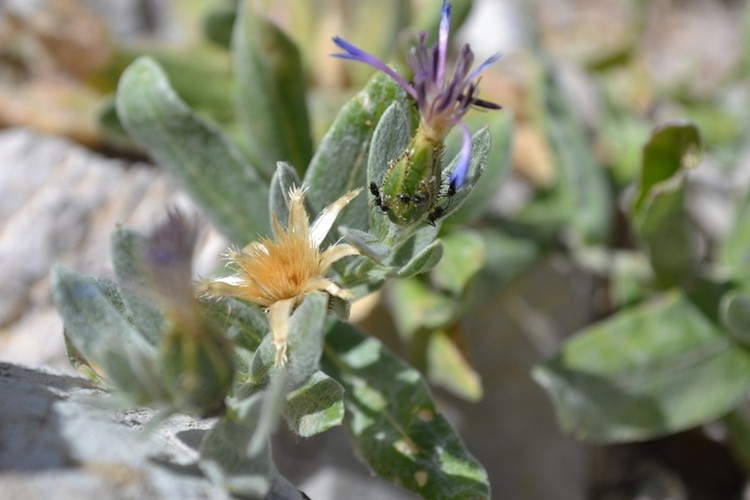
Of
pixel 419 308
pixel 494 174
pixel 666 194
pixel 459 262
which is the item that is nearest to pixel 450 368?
pixel 419 308

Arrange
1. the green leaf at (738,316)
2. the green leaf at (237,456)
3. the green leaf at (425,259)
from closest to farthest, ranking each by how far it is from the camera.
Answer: the green leaf at (237,456)
the green leaf at (425,259)
the green leaf at (738,316)

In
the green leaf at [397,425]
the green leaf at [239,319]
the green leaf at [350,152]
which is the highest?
the green leaf at [350,152]

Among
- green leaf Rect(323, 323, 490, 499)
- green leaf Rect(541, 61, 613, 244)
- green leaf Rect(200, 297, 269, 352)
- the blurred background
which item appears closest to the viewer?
green leaf Rect(200, 297, 269, 352)

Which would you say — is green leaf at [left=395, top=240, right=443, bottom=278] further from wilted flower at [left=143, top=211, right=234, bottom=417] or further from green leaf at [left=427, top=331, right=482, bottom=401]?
green leaf at [left=427, top=331, right=482, bottom=401]

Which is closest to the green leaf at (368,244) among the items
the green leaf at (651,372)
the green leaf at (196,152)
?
the green leaf at (196,152)

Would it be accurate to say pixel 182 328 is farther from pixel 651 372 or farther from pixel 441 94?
pixel 651 372

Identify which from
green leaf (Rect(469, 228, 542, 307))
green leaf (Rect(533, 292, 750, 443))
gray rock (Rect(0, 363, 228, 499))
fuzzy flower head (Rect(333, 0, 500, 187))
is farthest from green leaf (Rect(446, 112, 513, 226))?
gray rock (Rect(0, 363, 228, 499))

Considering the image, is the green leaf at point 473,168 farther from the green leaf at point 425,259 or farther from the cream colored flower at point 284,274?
the cream colored flower at point 284,274

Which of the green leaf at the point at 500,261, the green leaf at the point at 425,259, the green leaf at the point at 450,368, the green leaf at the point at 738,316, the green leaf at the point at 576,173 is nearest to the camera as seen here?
the green leaf at the point at 425,259
